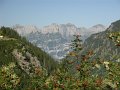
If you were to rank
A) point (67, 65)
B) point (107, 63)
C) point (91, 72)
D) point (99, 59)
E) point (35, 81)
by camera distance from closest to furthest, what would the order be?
point (107, 63), point (99, 59), point (91, 72), point (35, 81), point (67, 65)

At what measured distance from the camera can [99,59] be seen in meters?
13.3

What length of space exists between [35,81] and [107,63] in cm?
422

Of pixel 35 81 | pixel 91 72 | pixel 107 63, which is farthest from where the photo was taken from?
pixel 35 81

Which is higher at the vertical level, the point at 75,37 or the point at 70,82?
the point at 75,37

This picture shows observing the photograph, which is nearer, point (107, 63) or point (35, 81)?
point (107, 63)

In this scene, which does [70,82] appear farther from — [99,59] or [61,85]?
[99,59]

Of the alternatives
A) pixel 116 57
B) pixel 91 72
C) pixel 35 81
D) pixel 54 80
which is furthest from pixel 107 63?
pixel 35 81

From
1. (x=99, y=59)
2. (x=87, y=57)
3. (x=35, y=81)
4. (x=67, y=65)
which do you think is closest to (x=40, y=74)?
(x=35, y=81)

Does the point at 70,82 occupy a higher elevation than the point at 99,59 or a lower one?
lower

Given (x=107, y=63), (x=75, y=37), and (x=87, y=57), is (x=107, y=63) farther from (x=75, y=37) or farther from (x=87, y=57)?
(x=75, y=37)

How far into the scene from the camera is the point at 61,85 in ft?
44.7

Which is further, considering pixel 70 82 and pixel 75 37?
pixel 75 37

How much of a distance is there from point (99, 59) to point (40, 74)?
3.50 m

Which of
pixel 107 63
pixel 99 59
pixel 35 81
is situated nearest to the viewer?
pixel 107 63
